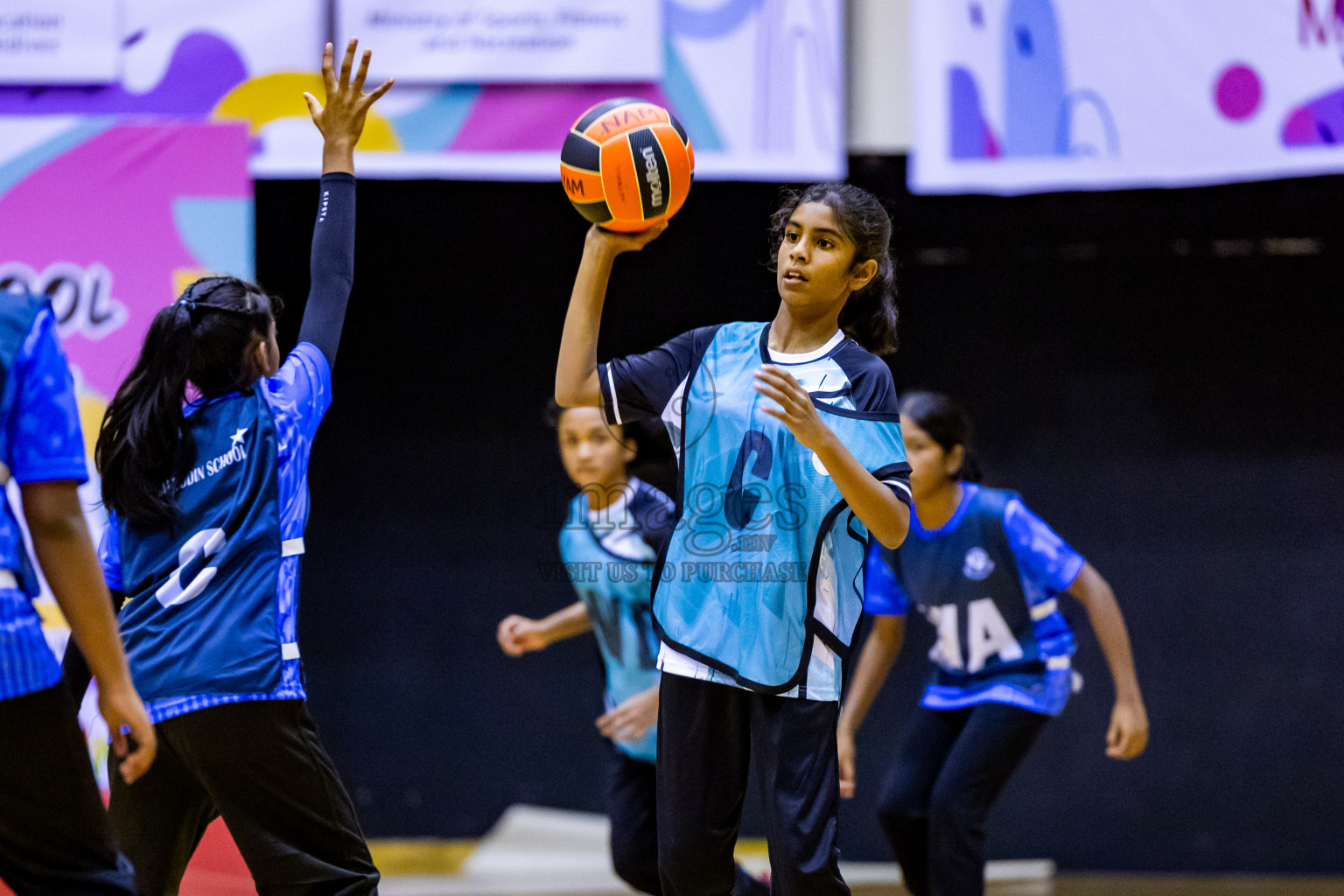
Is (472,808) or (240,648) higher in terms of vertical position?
(240,648)

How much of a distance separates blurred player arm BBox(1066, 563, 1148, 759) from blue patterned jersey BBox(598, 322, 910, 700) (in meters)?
1.46

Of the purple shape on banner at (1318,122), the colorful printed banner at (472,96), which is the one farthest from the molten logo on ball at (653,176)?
the purple shape on banner at (1318,122)

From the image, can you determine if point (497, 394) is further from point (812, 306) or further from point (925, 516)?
point (812, 306)

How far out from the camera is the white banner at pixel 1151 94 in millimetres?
4801

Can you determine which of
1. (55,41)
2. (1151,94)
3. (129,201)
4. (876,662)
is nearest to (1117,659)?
(876,662)

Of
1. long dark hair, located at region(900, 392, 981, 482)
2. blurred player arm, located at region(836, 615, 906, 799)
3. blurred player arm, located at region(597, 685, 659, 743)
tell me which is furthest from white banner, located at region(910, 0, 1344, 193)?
blurred player arm, located at region(597, 685, 659, 743)

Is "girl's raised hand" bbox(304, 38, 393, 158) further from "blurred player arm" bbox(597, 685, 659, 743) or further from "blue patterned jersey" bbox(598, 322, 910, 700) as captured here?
"blurred player arm" bbox(597, 685, 659, 743)

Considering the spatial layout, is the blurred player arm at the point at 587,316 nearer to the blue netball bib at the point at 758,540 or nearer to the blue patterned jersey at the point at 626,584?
the blue netball bib at the point at 758,540

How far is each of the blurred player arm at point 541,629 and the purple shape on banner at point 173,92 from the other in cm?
239

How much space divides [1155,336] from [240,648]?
14.0ft

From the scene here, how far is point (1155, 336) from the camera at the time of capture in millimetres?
5605

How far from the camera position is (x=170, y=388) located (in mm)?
2666

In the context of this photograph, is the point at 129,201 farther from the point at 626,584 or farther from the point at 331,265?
the point at 626,584

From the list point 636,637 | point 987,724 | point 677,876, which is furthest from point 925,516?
point 677,876
